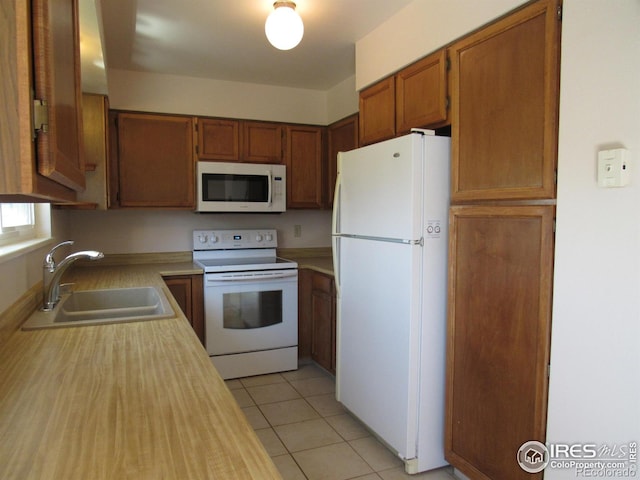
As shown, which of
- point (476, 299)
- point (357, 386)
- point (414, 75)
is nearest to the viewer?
point (476, 299)

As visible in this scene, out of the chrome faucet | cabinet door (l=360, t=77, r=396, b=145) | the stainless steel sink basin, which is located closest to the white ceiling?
cabinet door (l=360, t=77, r=396, b=145)

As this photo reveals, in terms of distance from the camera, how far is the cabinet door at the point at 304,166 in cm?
379

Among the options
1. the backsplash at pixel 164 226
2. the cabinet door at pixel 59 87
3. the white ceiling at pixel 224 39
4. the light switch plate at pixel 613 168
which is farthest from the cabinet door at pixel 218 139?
the light switch plate at pixel 613 168

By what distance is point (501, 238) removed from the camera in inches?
70.1

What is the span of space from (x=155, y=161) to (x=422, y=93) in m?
2.13

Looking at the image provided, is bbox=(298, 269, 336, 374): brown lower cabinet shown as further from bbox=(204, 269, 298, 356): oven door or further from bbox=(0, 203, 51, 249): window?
bbox=(0, 203, 51, 249): window

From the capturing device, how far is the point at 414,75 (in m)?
2.28

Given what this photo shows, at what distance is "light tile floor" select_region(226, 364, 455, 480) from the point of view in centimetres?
219

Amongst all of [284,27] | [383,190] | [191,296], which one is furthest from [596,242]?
[191,296]

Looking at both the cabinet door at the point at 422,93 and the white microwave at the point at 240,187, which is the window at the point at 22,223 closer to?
the white microwave at the point at 240,187

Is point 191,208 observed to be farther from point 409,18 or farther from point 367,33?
point 409,18

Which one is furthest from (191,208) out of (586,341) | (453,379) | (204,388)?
(586,341)

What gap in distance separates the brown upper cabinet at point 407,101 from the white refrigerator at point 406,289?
18 cm

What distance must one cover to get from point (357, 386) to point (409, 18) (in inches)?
81.6
